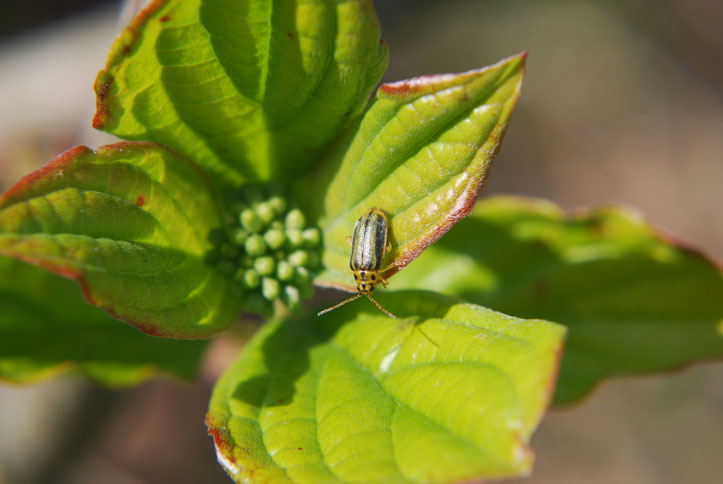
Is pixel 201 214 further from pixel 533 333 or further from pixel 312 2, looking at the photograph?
pixel 533 333

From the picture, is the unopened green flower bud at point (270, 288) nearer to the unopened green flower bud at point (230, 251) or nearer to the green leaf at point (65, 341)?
the unopened green flower bud at point (230, 251)

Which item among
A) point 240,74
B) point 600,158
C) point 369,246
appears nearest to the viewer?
point 240,74

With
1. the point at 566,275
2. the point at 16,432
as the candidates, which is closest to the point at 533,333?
the point at 566,275

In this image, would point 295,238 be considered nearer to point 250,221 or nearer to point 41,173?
point 250,221

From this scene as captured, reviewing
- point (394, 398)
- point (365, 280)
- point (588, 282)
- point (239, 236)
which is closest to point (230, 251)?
point (239, 236)

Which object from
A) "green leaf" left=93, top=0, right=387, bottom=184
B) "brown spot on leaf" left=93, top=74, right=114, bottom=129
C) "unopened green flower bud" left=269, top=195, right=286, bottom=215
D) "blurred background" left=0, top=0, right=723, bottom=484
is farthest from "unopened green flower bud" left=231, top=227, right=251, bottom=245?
"blurred background" left=0, top=0, right=723, bottom=484

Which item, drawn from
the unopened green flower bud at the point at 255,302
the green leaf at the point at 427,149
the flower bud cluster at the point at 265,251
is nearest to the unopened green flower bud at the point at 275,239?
the flower bud cluster at the point at 265,251
